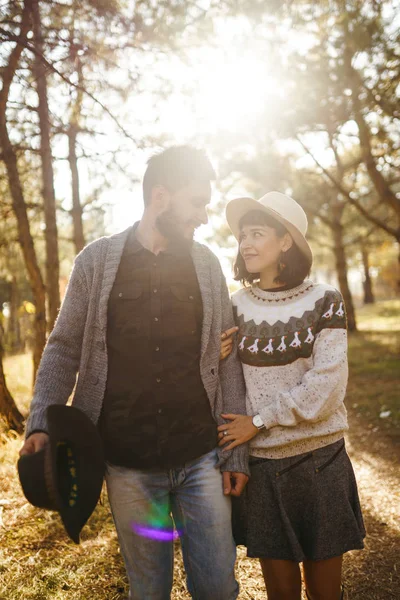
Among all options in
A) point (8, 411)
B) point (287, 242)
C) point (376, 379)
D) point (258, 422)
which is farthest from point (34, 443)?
point (376, 379)

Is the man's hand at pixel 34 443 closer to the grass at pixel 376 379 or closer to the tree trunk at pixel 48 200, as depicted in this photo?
the tree trunk at pixel 48 200

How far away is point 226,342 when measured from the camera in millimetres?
2400

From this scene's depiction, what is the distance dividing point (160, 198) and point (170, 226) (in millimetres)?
174

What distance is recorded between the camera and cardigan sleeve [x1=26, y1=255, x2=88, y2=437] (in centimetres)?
209

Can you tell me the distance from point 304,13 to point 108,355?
15.5 ft

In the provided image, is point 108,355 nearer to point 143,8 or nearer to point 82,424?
point 82,424

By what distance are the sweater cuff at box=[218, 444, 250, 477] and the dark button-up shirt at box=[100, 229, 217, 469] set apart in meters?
0.09

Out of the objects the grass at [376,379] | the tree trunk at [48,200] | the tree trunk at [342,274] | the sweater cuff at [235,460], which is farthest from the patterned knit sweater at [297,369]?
the tree trunk at [342,274]

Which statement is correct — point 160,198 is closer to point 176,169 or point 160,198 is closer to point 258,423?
point 176,169

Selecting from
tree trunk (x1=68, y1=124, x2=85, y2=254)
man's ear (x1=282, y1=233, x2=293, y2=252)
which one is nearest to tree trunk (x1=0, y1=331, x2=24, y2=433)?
tree trunk (x1=68, y1=124, x2=85, y2=254)

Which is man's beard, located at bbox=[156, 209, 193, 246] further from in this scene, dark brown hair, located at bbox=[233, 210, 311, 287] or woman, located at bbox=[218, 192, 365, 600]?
woman, located at bbox=[218, 192, 365, 600]

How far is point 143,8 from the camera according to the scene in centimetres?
441

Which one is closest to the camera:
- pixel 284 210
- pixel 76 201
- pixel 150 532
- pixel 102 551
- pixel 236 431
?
pixel 150 532

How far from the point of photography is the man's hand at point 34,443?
1.84 m
